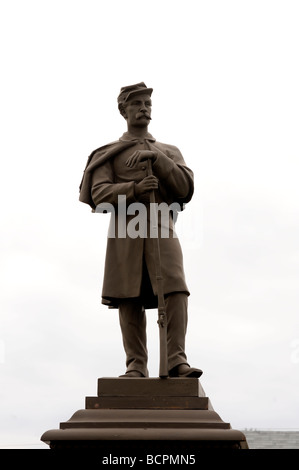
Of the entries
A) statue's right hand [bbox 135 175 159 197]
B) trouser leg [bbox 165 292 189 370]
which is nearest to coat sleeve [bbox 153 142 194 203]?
statue's right hand [bbox 135 175 159 197]

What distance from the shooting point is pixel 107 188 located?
420 inches

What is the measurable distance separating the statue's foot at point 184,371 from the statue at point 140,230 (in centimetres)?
1

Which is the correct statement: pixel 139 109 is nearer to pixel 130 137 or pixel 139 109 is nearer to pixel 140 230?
pixel 130 137

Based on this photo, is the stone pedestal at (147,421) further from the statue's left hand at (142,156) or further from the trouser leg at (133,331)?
the statue's left hand at (142,156)

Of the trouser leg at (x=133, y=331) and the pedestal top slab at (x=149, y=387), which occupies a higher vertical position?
the trouser leg at (x=133, y=331)

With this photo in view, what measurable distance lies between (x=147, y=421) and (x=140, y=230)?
2.20 metres

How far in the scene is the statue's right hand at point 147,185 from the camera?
10.4 m

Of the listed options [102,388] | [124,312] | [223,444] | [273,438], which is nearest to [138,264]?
[124,312]

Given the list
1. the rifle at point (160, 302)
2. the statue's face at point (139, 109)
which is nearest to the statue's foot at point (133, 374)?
the rifle at point (160, 302)

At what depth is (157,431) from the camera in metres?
9.20

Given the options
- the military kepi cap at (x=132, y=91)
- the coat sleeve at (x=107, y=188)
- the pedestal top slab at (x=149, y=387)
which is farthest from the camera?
the military kepi cap at (x=132, y=91)

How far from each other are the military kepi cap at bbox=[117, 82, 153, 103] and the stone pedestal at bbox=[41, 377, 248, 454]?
3.12 m
